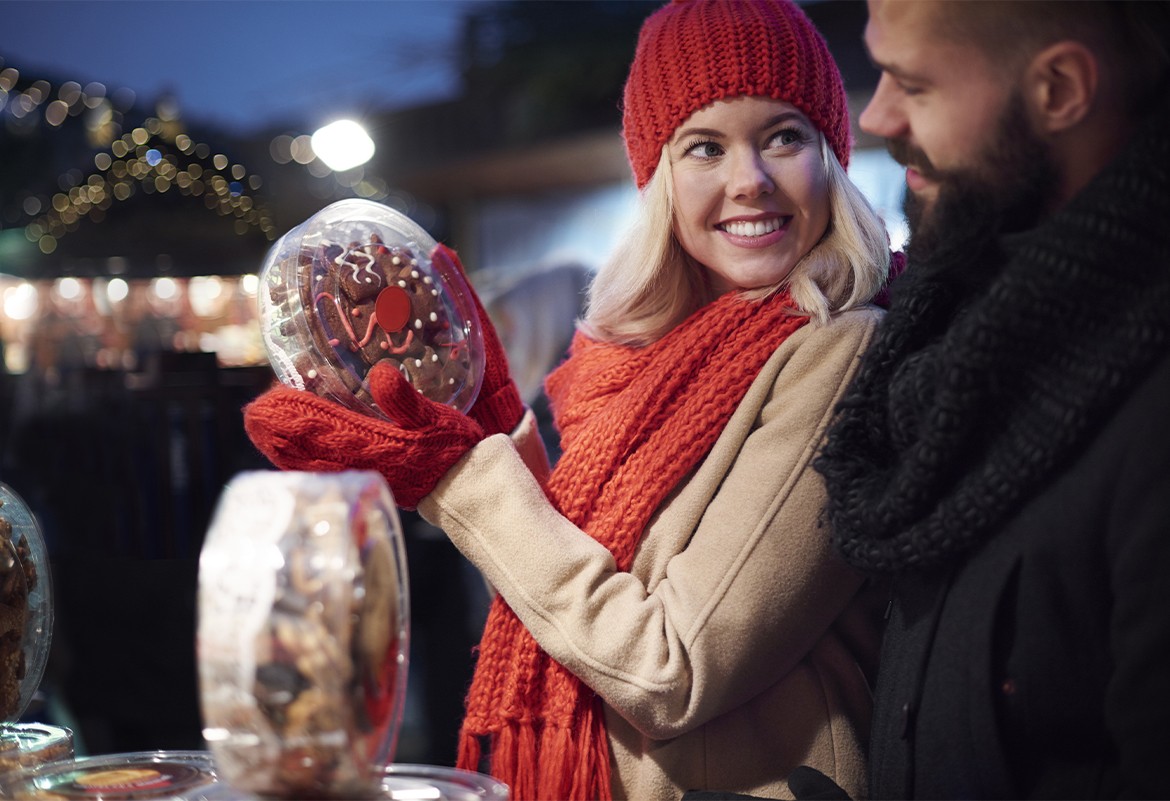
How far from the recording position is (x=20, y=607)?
1.23 m

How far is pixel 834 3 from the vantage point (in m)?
2.95

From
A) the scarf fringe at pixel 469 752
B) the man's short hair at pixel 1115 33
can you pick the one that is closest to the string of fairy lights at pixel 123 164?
the scarf fringe at pixel 469 752

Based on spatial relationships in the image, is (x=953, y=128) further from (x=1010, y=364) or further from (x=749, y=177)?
(x=749, y=177)

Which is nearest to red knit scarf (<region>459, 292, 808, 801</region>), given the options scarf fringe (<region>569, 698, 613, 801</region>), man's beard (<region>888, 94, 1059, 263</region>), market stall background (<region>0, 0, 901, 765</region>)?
scarf fringe (<region>569, 698, 613, 801</region>)

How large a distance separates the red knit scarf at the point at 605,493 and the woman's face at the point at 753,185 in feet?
0.18

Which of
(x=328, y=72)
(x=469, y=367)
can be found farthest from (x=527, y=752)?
(x=328, y=72)

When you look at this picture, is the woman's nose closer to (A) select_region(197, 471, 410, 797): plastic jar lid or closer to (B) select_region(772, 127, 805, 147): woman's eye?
(B) select_region(772, 127, 805, 147): woman's eye

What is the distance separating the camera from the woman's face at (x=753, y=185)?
1401 millimetres

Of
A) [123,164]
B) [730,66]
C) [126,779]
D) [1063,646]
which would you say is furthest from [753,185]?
[123,164]

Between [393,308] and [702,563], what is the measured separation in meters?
0.47

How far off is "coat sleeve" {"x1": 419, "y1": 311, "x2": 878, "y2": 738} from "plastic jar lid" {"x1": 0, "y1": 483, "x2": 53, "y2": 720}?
0.44 m

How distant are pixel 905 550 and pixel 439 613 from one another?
2.41 meters

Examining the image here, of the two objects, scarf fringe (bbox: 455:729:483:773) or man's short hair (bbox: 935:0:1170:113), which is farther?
scarf fringe (bbox: 455:729:483:773)

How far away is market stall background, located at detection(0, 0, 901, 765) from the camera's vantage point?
320cm
